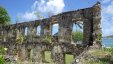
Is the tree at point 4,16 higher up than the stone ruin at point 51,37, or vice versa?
the tree at point 4,16

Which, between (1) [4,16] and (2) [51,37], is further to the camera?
(1) [4,16]

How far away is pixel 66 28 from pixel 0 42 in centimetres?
1130

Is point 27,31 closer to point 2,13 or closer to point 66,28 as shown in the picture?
point 66,28

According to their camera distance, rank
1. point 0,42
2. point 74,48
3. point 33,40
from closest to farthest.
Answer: point 74,48 < point 33,40 < point 0,42

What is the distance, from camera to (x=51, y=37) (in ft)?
74.7

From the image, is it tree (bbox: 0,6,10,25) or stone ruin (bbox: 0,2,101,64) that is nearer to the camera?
stone ruin (bbox: 0,2,101,64)

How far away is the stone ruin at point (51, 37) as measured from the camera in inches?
755

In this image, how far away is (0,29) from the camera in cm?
3070

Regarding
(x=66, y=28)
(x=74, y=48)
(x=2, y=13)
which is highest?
(x=2, y=13)

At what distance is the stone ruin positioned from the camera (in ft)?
63.0

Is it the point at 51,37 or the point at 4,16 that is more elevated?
the point at 4,16

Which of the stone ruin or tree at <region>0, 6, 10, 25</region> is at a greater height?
tree at <region>0, 6, 10, 25</region>

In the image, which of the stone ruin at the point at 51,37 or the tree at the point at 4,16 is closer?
the stone ruin at the point at 51,37

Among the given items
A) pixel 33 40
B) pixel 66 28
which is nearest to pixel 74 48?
pixel 66 28
